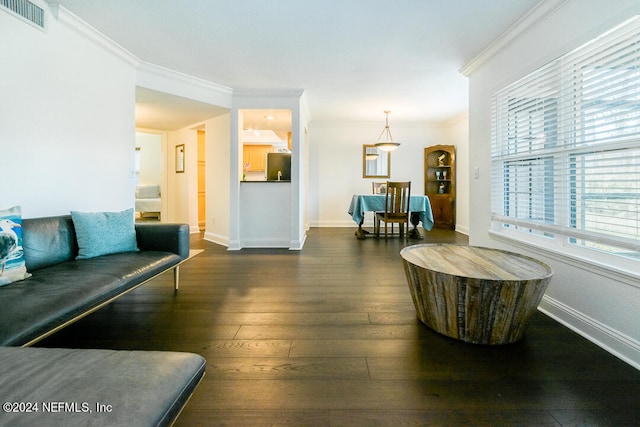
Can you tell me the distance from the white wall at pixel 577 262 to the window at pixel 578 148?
10 cm

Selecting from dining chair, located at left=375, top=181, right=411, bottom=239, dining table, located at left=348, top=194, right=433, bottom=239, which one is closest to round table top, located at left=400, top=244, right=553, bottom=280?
dining chair, located at left=375, top=181, right=411, bottom=239

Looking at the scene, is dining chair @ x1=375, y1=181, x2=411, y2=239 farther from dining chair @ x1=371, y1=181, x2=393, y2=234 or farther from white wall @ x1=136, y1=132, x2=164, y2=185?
white wall @ x1=136, y1=132, x2=164, y2=185

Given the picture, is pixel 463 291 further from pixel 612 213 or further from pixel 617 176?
pixel 617 176

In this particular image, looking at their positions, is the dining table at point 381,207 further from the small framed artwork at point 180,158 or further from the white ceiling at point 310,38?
the small framed artwork at point 180,158

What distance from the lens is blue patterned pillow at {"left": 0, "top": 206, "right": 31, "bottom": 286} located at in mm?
1497

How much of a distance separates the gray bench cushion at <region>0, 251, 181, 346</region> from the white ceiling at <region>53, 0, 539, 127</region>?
204 cm

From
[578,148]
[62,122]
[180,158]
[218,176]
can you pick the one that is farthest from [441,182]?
[62,122]

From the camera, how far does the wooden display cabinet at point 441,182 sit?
6.16 meters

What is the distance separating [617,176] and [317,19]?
241 centimetres

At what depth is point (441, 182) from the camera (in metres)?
6.47

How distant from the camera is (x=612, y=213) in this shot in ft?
5.55

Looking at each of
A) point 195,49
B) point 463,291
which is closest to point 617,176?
point 463,291

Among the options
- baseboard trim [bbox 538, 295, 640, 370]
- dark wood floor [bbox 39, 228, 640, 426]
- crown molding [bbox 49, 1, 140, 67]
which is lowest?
dark wood floor [bbox 39, 228, 640, 426]

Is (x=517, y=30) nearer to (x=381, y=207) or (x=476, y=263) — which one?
(x=476, y=263)
